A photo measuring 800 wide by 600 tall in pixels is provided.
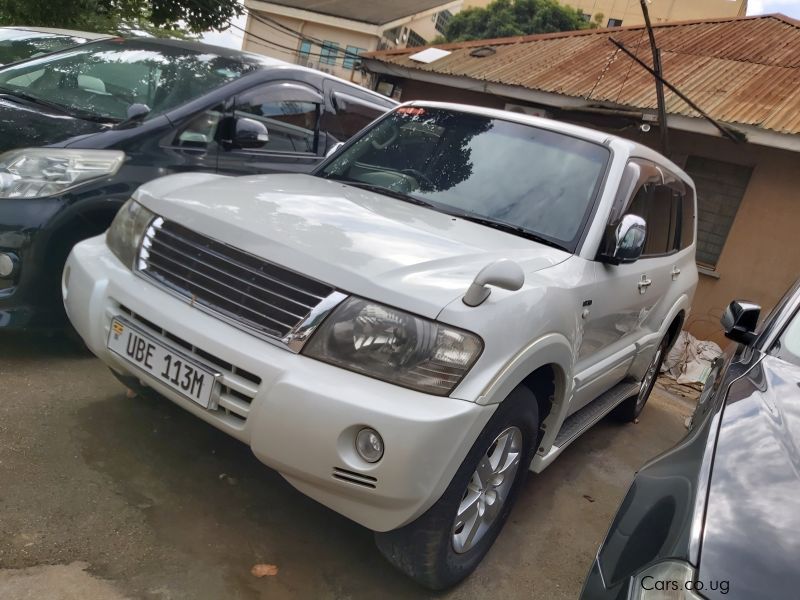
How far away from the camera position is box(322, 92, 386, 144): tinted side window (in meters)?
5.11

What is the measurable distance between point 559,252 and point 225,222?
1.42 meters

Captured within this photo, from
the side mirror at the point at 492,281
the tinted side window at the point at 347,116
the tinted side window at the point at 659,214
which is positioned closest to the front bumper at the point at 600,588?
the side mirror at the point at 492,281

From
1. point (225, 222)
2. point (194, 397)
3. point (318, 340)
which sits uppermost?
point (225, 222)

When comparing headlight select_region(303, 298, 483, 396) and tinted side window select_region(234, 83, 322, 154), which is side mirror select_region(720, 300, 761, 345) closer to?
headlight select_region(303, 298, 483, 396)

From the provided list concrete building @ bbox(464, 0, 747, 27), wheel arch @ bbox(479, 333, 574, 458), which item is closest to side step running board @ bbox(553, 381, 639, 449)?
wheel arch @ bbox(479, 333, 574, 458)

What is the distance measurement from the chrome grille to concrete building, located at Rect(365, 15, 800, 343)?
7328 mm

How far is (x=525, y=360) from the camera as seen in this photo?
2402 millimetres

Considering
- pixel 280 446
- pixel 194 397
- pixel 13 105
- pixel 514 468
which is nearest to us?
pixel 280 446

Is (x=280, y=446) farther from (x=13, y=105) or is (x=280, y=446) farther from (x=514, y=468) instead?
(x=13, y=105)

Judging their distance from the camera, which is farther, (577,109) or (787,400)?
(577,109)

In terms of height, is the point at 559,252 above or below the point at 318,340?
above

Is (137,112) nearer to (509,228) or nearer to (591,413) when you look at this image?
(509,228)

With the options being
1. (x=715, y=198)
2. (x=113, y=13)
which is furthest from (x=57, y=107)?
(x=113, y=13)

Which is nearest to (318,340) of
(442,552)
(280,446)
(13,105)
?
(280,446)
